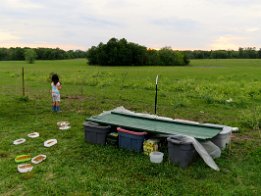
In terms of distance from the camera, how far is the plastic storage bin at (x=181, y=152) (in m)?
5.65

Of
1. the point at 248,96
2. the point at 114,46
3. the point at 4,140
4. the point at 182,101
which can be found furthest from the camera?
the point at 114,46

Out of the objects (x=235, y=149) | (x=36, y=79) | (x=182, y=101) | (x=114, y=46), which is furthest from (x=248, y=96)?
(x=114, y=46)

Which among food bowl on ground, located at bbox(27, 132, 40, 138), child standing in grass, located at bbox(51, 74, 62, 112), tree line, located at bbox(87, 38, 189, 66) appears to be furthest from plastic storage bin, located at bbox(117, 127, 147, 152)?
tree line, located at bbox(87, 38, 189, 66)

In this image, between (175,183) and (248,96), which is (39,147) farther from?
(248,96)

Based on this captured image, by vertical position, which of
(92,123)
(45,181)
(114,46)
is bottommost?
(45,181)

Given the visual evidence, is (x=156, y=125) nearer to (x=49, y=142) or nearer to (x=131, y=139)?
(x=131, y=139)

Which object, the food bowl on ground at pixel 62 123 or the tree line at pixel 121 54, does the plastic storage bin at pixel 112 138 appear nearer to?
the food bowl on ground at pixel 62 123

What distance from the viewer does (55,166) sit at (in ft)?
18.8

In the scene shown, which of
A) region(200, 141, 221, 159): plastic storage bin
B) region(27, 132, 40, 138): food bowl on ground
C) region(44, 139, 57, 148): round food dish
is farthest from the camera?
region(27, 132, 40, 138): food bowl on ground

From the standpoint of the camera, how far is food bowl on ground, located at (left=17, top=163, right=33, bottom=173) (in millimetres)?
5512

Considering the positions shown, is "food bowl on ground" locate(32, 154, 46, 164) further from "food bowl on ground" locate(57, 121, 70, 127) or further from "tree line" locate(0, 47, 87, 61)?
"tree line" locate(0, 47, 87, 61)

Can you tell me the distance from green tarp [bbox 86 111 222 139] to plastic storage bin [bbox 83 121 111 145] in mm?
152

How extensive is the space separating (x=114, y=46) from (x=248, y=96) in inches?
2168

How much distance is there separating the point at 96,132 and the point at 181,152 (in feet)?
7.08
